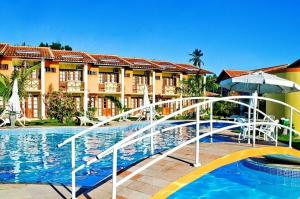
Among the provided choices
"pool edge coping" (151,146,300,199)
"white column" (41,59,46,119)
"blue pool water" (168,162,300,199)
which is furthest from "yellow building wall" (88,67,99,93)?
"pool edge coping" (151,146,300,199)

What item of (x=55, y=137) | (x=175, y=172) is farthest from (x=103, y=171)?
(x=55, y=137)

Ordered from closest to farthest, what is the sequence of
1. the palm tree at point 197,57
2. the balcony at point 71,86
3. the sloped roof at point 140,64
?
the balcony at point 71,86
the sloped roof at point 140,64
the palm tree at point 197,57

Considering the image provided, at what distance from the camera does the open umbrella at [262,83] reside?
11.0 metres

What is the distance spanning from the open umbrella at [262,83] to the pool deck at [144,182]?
394cm

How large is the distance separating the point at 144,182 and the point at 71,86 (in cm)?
2884

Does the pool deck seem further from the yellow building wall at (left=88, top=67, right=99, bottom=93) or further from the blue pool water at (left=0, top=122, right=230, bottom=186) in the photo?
the yellow building wall at (left=88, top=67, right=99, bottom=93)

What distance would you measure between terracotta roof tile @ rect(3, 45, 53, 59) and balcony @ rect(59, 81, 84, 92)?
326 cm

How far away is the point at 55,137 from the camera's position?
1944 cm

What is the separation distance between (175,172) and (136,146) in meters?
10.5

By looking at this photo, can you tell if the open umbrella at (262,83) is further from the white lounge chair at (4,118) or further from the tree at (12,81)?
the tree at (12,81)

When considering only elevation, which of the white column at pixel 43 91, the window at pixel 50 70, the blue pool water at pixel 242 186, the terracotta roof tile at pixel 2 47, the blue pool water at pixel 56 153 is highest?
the terracotta roof tile at pixel 2 47

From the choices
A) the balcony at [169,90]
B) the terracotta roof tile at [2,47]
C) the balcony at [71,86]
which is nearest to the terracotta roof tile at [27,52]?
the terracotta roof tile at [2,47]

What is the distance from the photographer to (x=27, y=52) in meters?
31.5

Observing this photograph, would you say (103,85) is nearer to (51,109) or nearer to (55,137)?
(51,109)
